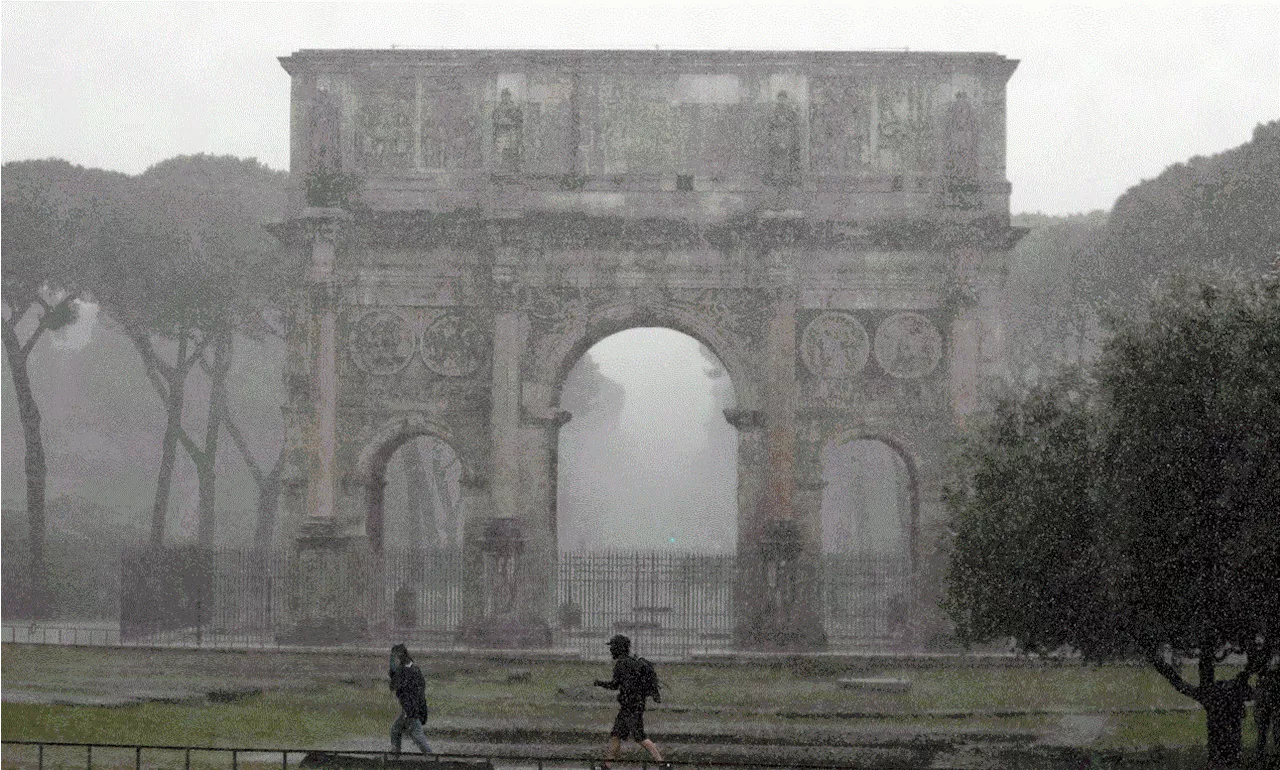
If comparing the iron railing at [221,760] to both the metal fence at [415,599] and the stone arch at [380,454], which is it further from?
the stone arch at [380,454]

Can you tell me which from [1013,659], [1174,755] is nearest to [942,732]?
[1174,755]

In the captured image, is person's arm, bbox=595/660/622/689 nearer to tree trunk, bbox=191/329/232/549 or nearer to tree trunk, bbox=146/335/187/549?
tree trunk, bbox=191/329/232/549

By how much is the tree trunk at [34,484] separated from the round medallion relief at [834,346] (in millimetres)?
16268

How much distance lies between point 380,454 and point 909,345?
934 cm

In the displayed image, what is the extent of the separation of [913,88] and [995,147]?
5.68 ft

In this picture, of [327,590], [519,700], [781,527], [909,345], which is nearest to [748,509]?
[781,527]

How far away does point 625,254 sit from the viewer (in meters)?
31.3

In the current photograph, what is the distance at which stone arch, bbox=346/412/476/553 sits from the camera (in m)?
31.6

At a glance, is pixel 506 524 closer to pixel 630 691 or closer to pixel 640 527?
pixel 630 691

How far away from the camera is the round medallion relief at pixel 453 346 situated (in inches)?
1251

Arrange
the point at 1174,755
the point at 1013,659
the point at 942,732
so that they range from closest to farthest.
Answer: the point at 1174,755 < the point at 942,732 < the point at 1013,659

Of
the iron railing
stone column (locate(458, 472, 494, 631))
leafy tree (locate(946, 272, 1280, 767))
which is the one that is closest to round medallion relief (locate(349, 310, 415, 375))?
stone column (locate(458, 472, 494, 631))

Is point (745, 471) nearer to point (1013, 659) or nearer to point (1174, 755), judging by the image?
point (1013, 659)

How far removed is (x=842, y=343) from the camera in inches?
1244
